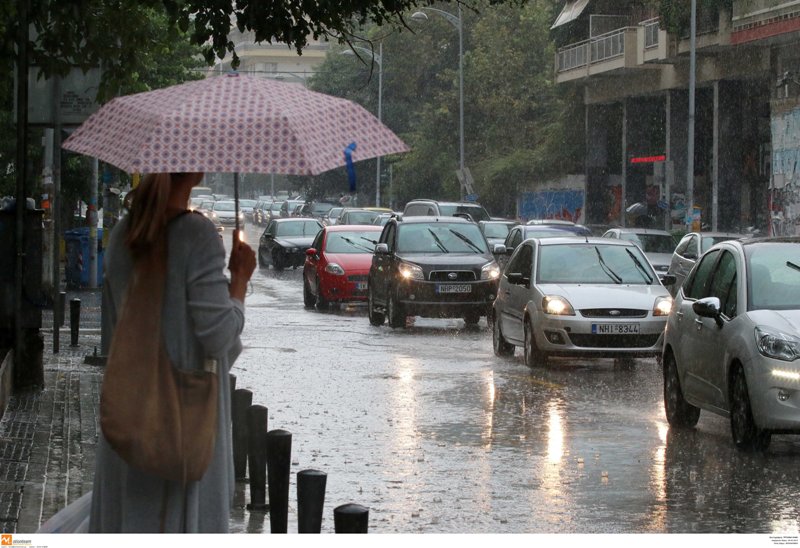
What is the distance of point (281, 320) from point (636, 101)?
34921 millimetres

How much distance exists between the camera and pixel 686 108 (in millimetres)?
53688

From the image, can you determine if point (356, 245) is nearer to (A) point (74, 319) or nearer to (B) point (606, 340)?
(A) point (74, 319)

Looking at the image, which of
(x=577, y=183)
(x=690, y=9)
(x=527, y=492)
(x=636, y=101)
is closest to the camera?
(x=527, y=492)

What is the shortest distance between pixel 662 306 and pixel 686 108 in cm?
3746

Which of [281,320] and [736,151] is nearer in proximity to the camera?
[281,320]

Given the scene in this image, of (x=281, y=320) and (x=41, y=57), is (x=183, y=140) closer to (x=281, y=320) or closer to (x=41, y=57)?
(x=41, y=57)

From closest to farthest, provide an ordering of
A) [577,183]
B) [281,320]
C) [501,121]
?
1. [281,320]
2. [577,183]
3. [501,121]

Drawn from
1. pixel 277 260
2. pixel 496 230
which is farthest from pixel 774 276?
pixel 277 260

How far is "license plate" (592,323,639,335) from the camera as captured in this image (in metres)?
16.9

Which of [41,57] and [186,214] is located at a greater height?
[41,57]

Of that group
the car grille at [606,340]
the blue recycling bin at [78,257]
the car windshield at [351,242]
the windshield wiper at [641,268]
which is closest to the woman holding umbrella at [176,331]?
the car grille at [606,340]

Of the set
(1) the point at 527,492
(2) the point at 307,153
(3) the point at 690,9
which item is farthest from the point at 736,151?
(2) the point at 307,153

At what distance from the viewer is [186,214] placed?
16.0 ft

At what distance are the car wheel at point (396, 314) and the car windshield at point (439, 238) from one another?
112 centimetres
